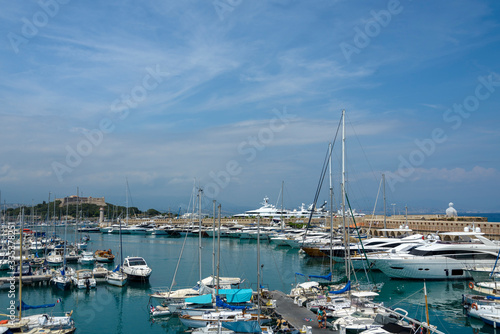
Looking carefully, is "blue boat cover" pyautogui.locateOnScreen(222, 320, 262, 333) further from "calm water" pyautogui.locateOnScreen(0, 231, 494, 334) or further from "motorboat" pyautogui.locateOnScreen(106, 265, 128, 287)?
"motorboat" pyautogui.locateOnScreen(106, 265, 128, 287)

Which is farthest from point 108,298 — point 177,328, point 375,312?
point 375,312

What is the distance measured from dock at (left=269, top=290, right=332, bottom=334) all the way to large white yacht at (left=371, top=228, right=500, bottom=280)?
524 inches

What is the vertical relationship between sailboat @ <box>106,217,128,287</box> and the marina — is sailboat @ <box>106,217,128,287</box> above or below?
above

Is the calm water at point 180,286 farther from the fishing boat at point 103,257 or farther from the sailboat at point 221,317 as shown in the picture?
the fishing boat at point 103,257

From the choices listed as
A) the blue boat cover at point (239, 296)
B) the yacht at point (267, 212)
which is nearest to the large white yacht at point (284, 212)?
the yacht at point (267, 212)

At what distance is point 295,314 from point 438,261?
18152mm

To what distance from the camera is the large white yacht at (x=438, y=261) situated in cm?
3478

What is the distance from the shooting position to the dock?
20672 millimetres

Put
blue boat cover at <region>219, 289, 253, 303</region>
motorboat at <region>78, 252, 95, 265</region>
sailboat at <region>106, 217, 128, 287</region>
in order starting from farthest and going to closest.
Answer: motorboat at <region>78, 252, 95, 265</region> < sailboat at <region>106, 217, 128, 287</region> < blue boat cover at <region>219, 289, 253, 303</region>

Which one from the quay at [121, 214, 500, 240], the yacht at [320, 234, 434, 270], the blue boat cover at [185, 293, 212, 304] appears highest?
the quay at [121, 214, 500, 240]

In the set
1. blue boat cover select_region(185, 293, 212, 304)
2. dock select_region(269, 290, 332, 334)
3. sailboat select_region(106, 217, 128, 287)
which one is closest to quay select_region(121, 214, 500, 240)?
sailboat select_region(106, 217, 128, 287)

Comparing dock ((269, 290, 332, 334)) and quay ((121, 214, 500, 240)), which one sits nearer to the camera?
dock ((269, 290, 332, 334))

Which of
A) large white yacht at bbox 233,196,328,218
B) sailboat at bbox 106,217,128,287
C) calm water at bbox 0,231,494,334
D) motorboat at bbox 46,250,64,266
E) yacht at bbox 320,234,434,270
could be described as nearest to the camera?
calm water at bbox 0,231,494,334

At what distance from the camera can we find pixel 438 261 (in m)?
34.8
